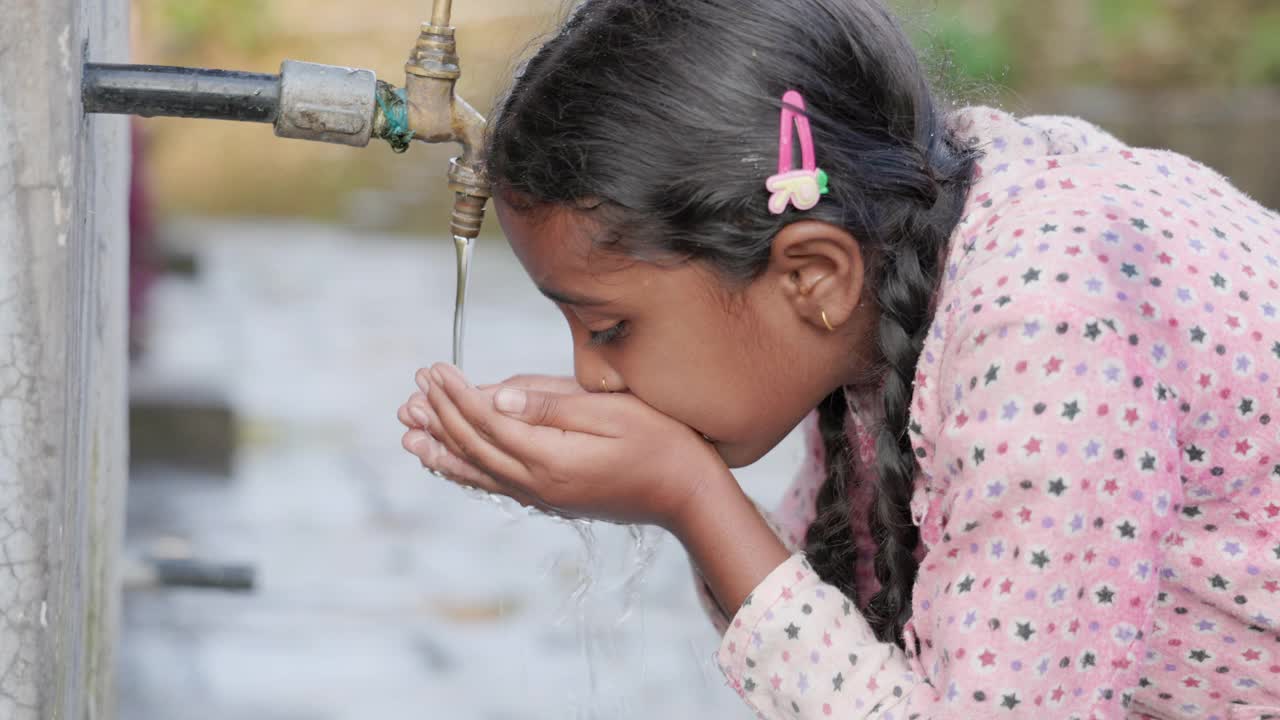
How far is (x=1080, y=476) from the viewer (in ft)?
5.23

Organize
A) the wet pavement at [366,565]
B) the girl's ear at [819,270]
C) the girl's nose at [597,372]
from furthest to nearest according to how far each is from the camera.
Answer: the wet pavement at [366,565]
the girl's nose at [597,372]
the girl's ear at [819,270]

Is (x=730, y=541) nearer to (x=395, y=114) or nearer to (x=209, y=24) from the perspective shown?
(x=395, y=114)

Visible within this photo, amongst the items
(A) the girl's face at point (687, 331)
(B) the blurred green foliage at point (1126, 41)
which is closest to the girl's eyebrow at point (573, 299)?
(A) the girl's face at point (687, 331)

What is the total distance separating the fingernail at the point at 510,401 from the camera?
1.89m

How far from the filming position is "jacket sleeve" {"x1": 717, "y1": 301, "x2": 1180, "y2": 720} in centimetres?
159

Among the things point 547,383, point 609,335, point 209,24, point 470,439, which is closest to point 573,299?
point 609,335

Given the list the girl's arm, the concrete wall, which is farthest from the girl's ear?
the concrete wall

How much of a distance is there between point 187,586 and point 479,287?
4.46m

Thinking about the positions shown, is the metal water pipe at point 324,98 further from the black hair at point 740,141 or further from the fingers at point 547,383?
the fingers at point 547,383

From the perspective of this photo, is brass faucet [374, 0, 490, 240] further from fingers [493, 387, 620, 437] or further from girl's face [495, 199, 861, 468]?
fingers [493, 387, 620, 437]

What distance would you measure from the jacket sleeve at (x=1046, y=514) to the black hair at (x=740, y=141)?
0.21m

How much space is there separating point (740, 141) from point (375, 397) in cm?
417

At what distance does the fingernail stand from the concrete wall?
48 cm

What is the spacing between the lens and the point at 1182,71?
9164mm
